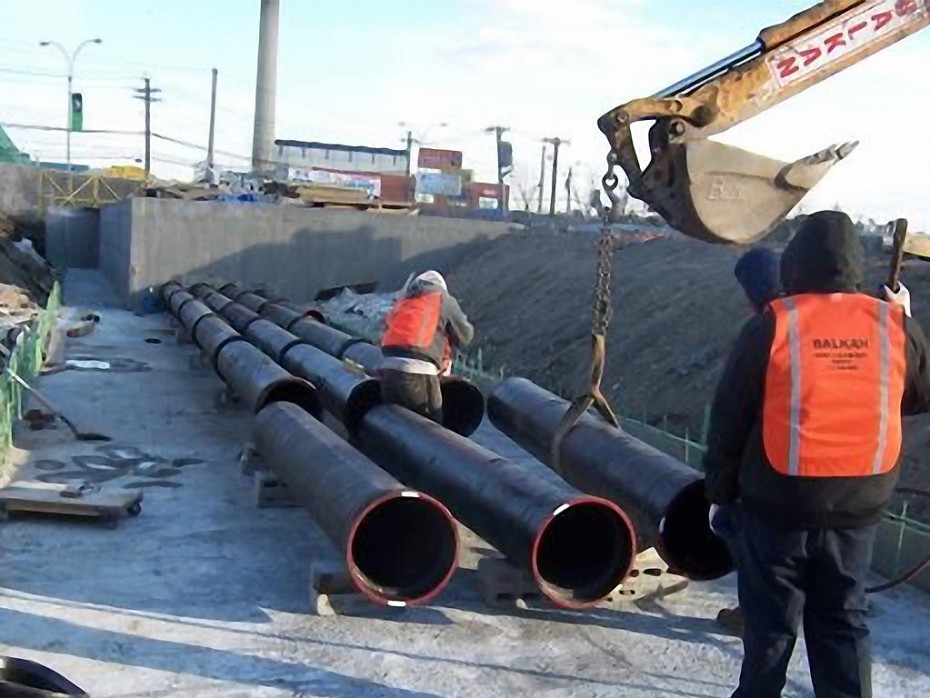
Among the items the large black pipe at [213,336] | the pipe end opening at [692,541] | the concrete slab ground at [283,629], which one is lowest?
the concrete slab ground at [283,629]

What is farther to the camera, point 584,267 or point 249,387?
point 584,267

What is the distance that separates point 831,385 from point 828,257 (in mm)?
460

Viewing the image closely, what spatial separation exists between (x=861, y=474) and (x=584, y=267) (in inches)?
780

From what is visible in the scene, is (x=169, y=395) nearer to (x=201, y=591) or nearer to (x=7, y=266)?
(x=201, y=591)

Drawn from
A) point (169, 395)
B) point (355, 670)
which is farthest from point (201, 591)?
point (169, 395)

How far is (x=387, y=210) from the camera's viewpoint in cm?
2727

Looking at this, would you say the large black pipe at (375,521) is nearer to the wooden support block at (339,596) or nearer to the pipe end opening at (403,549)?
the pipe end opening at (403,549)

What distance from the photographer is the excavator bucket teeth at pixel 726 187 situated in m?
5.01

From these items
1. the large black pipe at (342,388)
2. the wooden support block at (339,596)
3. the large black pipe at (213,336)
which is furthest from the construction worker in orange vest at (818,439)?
the large black pipe at (213,336)

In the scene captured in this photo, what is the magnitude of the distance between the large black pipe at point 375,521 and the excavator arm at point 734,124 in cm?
201

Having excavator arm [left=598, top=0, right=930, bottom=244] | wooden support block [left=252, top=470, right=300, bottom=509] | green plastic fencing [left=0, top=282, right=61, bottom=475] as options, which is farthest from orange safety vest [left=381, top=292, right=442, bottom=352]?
green plastic fencing [left=0, top=282, right=61, bottom=475]

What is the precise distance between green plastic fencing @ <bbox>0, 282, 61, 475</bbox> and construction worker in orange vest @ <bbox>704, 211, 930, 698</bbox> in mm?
6379

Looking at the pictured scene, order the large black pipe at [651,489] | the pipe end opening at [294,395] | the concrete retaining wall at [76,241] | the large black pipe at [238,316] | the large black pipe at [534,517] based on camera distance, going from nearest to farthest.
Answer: the large black pipe at [534,517] < the large black pipe at [651,489] < the pipe end opening at [294,395] < the large black pipe at [238,316] < the concrete retaining wall at [76,241]

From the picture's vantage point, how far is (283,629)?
18.0ft
